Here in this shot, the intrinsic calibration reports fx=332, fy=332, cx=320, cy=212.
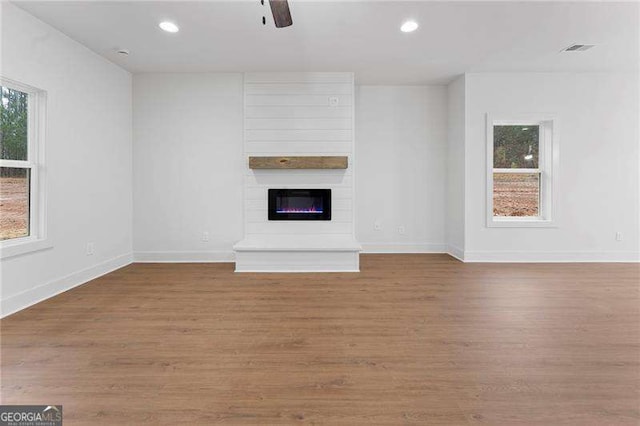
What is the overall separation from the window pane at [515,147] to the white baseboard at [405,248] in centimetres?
151

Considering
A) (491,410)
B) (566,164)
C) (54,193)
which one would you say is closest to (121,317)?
(54,193)

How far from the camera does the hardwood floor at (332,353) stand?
158 cm

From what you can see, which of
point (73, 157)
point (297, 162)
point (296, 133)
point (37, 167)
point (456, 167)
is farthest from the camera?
point (456, 167)

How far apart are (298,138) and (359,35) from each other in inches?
65.2

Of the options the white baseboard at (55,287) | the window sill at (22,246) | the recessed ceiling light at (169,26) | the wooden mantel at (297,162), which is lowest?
the white baseboard at (55,287)

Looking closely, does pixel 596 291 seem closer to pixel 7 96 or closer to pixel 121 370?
pixel 121 370

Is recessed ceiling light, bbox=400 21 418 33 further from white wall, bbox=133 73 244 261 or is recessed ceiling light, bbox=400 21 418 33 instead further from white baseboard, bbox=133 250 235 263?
white baseboard, bbox=133 250 235 263

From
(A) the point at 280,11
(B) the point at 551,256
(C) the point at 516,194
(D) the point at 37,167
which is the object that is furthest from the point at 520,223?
(D) the point at 37,167

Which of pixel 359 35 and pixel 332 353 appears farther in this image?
pixel 359 35

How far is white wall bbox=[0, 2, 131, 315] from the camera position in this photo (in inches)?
115

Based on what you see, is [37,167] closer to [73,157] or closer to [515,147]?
[73,157]

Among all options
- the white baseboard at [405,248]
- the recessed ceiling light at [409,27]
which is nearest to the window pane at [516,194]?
the white baseboard at [405,248]

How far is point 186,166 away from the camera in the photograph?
15.6ft

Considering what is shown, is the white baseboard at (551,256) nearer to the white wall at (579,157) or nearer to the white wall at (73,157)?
the white wall at (579,157)
